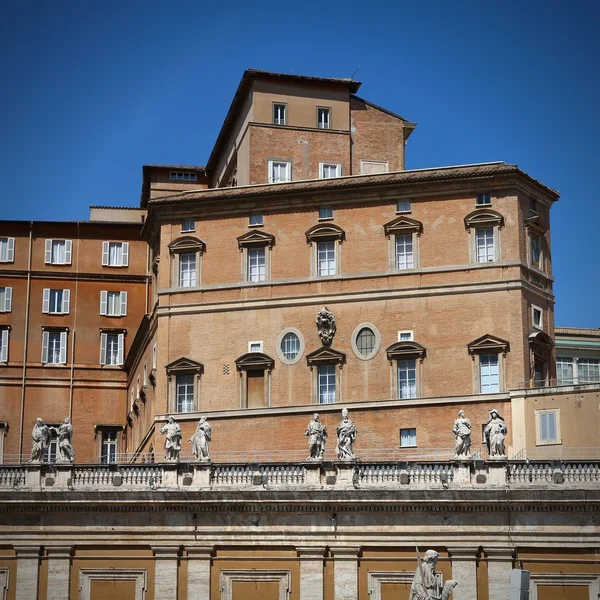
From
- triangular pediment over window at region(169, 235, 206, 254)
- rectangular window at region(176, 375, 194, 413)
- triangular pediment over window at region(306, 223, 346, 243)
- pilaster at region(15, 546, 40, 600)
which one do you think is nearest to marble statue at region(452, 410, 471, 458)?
pilaster at region(15, 546, 40, 600)

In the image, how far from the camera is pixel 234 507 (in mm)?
52625

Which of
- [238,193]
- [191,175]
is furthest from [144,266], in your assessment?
[238,193]

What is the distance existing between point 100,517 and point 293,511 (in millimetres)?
6727

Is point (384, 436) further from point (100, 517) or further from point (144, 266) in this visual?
point (144, 266)

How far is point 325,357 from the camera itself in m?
69.0

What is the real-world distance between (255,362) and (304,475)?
17415 mm

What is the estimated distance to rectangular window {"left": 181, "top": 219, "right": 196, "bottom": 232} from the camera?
72688 mm

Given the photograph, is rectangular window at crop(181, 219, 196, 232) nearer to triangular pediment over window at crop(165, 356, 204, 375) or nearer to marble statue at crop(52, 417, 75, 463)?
triangular pediment over window at crop(165, 356, 204, 375)

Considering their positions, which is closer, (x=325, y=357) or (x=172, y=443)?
(x=172, y=443)

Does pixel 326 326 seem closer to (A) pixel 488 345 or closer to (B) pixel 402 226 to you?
(B) pixel 402 226

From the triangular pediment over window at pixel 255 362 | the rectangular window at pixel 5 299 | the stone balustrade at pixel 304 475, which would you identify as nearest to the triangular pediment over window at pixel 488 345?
the triangular pediment over window at pixel 255 362

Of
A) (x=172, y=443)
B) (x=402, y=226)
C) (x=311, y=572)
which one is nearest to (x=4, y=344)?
(x=402, y=226)

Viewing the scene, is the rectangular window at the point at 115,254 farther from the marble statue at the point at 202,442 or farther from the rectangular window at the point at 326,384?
the marble statue at the point at 202,442

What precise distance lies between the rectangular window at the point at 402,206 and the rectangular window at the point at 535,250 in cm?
562
